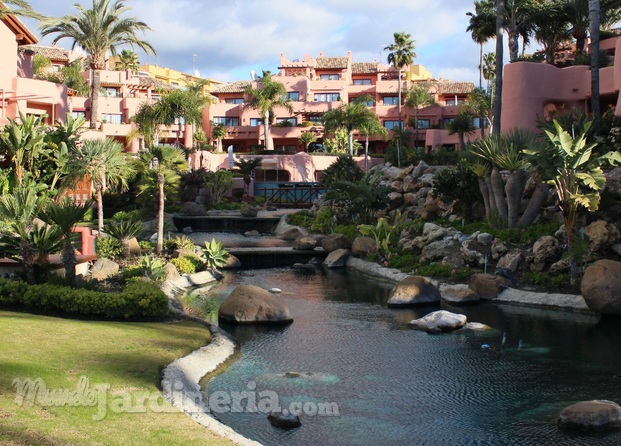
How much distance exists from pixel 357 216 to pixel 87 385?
25.2m

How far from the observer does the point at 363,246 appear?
28531mm

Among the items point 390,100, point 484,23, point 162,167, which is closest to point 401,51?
point 390,100

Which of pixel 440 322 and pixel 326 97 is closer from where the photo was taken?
pixel 440 322

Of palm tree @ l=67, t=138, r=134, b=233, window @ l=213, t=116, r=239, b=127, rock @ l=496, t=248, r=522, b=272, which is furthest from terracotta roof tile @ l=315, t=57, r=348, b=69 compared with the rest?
rock @ l=496, t=248, r=522, b=272

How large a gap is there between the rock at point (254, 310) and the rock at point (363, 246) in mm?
10765

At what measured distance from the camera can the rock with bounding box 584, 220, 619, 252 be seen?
20766 millimetres

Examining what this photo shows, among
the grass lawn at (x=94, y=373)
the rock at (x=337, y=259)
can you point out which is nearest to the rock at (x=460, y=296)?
the rock at (x=337, y=259)

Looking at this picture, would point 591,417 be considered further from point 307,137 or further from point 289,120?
point 289,120

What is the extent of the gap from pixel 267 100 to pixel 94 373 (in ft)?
182

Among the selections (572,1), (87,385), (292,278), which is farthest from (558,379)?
(572,1)

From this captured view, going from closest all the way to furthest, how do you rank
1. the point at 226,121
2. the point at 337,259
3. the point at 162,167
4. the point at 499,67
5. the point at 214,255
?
the point at 162,167
the point at 214,255
the point at 337,259
the point at 499,67
the point at 226,121

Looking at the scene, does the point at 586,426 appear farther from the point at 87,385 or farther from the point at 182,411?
the point at 87,385

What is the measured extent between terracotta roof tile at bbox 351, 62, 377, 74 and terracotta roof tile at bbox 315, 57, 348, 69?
6.25 ft

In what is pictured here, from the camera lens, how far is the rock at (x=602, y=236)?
20766 millimetres
